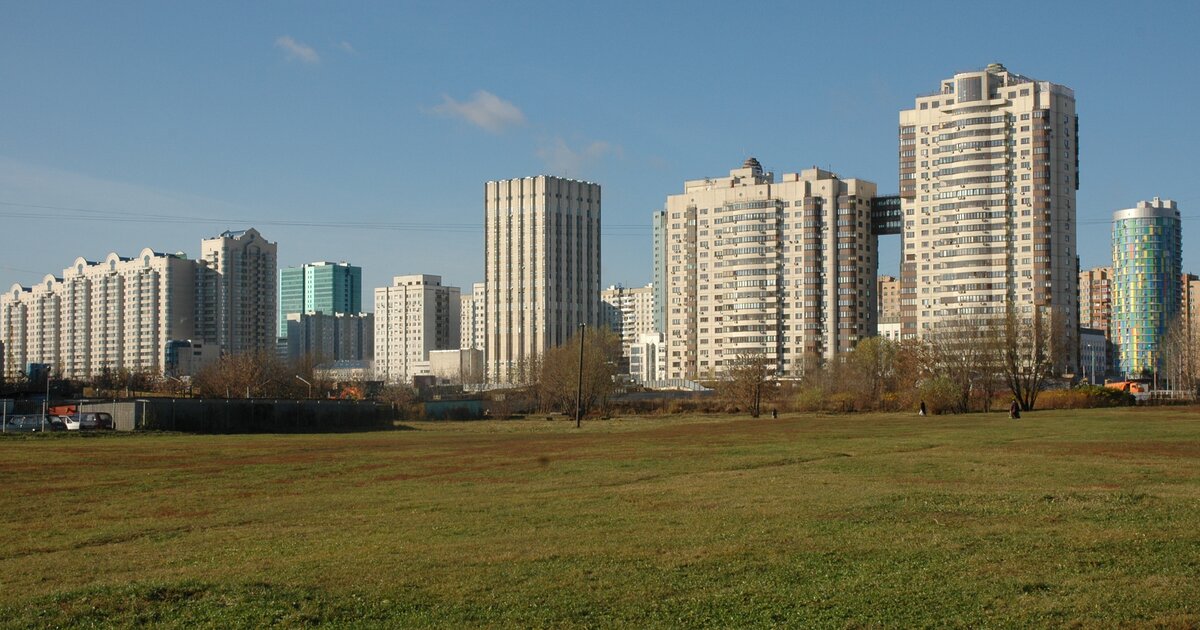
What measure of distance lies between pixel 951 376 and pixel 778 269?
224 ft

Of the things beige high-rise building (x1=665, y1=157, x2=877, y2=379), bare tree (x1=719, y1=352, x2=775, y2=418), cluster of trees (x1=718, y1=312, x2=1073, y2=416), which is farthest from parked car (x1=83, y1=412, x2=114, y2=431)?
beige high-rise building (x1=665, y1=157, x2=877, y2=379)

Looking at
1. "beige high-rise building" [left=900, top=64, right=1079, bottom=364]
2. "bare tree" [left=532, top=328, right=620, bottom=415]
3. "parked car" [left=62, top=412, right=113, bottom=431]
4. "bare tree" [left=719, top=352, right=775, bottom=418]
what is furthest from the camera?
"beige high-rise building" [left=900, top=64, right=1079, bottom=364]

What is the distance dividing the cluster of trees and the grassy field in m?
63.6

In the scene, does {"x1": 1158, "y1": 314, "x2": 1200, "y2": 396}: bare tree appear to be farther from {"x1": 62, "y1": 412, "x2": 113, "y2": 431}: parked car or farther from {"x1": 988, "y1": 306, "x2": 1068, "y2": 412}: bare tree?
{"x1": 62, "y1": 412, "x2": 113, "y2": 431}: parked car

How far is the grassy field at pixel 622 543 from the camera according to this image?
545 inches

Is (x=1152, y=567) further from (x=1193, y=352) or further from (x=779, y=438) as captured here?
(x=1193, y=352)

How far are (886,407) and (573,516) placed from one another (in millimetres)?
94415

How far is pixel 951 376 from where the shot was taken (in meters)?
109

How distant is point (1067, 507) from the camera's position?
2270 cm

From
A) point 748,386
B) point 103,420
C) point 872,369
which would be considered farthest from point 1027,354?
point 103,420

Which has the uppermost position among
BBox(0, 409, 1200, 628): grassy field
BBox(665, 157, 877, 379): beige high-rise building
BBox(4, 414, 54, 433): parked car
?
BBox(665, 157, 877, 379): beige high-rise building

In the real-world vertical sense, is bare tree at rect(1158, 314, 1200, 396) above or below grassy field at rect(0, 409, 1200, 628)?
above

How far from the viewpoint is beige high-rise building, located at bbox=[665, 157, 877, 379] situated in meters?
171

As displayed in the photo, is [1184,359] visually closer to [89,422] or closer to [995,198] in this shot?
[995,198]
